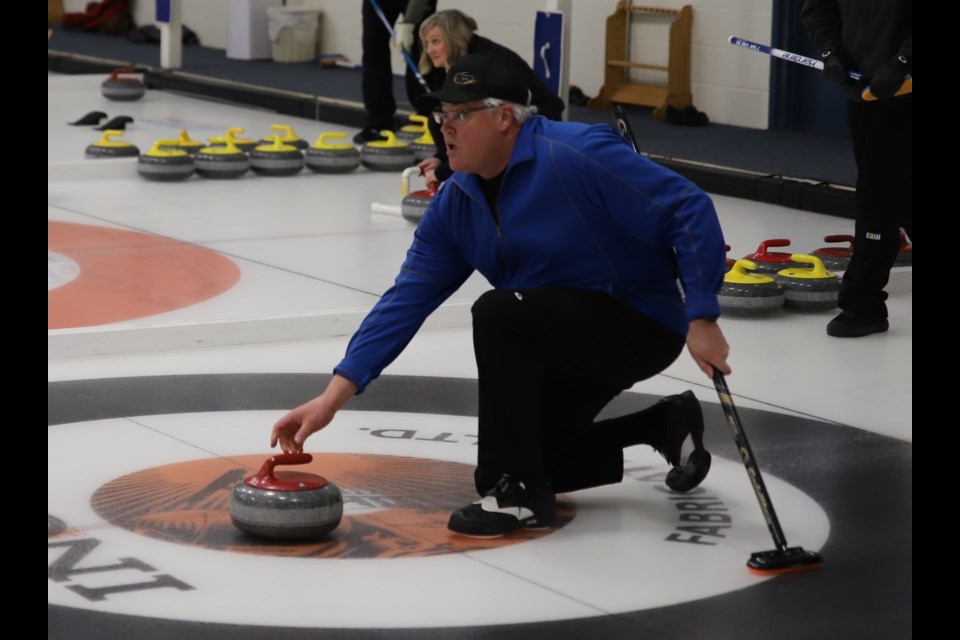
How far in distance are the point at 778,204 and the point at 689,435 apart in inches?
206

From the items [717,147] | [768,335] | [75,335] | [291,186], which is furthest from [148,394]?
[717,147]

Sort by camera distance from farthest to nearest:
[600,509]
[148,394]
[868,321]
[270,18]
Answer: [270,18] → [868,321] → [148,394] → [600,509]

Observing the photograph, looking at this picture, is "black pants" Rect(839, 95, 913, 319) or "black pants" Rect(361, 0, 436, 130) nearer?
"black pants" Rect(839, 95, 913, 319)

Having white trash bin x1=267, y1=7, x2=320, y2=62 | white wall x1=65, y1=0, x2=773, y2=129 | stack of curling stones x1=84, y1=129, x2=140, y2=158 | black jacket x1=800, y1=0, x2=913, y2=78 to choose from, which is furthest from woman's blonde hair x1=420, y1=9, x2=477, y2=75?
white trash bin x1=267, y1=7, x2=320, y2=62

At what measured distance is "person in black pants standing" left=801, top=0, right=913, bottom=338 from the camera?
555 cm

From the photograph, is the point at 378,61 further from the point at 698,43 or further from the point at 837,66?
the point at 837,66

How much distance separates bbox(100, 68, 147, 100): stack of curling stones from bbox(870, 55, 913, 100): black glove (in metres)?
8.79

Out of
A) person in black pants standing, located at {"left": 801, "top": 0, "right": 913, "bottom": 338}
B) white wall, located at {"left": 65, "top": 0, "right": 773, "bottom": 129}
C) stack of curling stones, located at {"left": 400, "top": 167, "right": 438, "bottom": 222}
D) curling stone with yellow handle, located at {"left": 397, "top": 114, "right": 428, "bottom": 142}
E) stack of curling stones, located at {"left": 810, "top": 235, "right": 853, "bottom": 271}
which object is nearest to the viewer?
person in black pants standing, located at {"left": 801, "top": 0, "right": 913, "bottom": 338}

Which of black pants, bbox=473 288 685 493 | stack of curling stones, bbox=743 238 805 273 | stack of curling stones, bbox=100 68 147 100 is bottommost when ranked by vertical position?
stack of curling stones, bbox=100 68 147 100

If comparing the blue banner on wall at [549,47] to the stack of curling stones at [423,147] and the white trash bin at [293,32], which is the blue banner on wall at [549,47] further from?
the white trash bin at [293,32]

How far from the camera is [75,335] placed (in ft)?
17.5

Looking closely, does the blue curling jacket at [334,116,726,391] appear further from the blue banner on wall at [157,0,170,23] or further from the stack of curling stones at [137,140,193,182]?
the blue banner on wall at [157,0,170,23]

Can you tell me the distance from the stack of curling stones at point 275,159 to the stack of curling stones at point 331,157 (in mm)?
133
